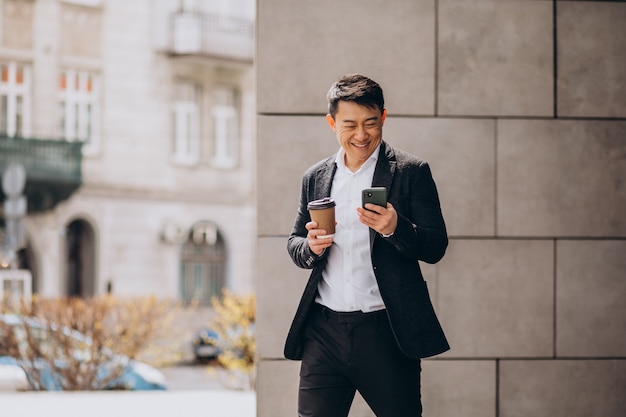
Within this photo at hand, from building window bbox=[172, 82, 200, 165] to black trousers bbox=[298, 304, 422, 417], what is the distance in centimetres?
2445

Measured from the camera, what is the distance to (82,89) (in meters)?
26.4

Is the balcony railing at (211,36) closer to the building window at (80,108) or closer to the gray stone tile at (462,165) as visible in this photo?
the building window at (80,108)

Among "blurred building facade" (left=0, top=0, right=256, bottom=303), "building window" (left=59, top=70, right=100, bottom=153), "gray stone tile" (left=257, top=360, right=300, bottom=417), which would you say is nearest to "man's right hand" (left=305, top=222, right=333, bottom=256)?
"gray stone tile" (left=257, top=360, right=300, bottom=417)

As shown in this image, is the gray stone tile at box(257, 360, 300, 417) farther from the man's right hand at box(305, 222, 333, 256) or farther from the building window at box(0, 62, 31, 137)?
the building window at box(0, 62, 31, 137)

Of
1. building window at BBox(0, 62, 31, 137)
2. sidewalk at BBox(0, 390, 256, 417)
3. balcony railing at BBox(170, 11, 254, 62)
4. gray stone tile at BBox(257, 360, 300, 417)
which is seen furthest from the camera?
balcony railing at BBox(170, 11, 254, 62)

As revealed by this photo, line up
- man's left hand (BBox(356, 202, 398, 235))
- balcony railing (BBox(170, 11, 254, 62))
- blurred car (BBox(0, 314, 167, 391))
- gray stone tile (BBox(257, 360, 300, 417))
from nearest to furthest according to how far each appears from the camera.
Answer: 1. man's left hand (BBox(356, 202, 398, 235))
2. gray stone tile (BBox(257, 360, 300, 417))
3. blurred car (BBox(0, 314, 167, 391))
4. balcony railing (BBox(170, 11, 254, 62))

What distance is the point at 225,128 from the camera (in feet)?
94.2

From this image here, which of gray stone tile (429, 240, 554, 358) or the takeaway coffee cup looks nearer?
the takeaway coffee cup

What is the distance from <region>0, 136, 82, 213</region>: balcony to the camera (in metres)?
24.8

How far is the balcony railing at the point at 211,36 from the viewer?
27781mm

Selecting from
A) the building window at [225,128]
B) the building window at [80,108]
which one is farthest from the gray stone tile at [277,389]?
the building window at [225,128]

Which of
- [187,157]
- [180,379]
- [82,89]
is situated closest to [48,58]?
[82,89]

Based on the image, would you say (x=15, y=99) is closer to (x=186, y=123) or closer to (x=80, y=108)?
(x=80, y=108)

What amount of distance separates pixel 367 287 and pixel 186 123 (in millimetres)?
24619
